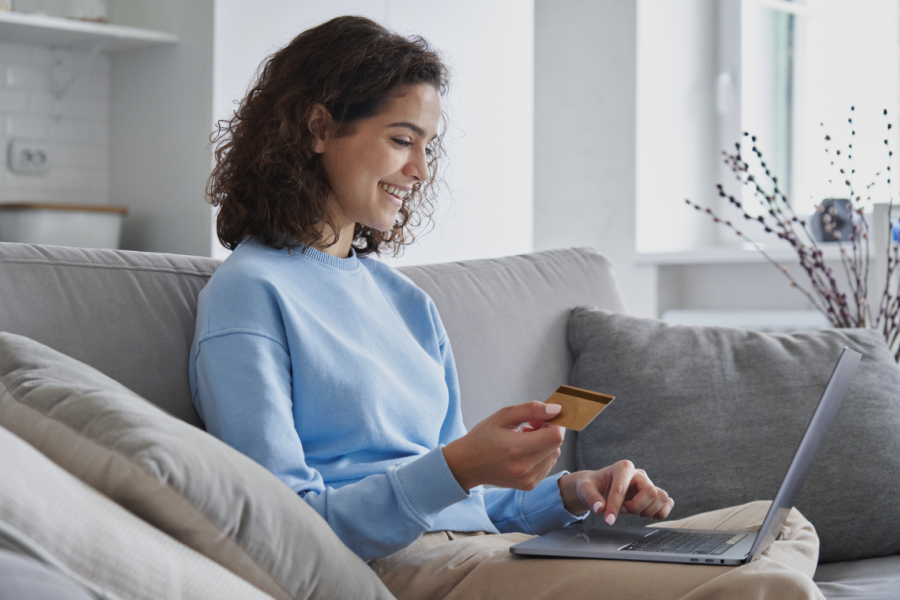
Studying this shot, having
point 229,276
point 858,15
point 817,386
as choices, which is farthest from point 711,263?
point 229,276

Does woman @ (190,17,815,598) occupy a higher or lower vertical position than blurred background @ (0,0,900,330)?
lower

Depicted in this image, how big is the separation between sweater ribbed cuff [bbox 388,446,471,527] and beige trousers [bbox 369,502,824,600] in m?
0.08

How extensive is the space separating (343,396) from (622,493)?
0.36 m

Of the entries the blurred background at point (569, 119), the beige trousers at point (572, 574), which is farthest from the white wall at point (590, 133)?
the beige trousers at point (572, 574)

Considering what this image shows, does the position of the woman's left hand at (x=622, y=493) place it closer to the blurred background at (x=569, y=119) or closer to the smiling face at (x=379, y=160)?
the smiling face at (x=379, y=160)

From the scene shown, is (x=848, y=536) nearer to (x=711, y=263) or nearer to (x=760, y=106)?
(x=711, y=263)

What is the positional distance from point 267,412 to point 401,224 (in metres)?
0.61

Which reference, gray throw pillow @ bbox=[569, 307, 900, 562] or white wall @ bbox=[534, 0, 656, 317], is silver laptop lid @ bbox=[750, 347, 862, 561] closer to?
gray throw pillow @ bbox=[569, 307, 900, 562]

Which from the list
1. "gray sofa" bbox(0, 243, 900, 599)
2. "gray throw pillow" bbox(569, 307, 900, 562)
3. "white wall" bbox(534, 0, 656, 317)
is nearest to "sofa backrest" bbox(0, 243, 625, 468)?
"gray sofa" bbox(0, 243, 900, 599)

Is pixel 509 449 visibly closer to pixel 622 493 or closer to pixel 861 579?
pixel 622 493

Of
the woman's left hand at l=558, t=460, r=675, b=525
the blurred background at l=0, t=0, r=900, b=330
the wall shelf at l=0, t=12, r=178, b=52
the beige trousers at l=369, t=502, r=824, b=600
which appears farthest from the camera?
the blurred background at l=0, t=0, r=900, b=330

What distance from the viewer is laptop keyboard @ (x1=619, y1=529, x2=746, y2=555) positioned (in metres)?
1.01

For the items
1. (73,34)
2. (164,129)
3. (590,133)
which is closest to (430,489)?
(164,129)

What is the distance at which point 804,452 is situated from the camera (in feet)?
3.45
